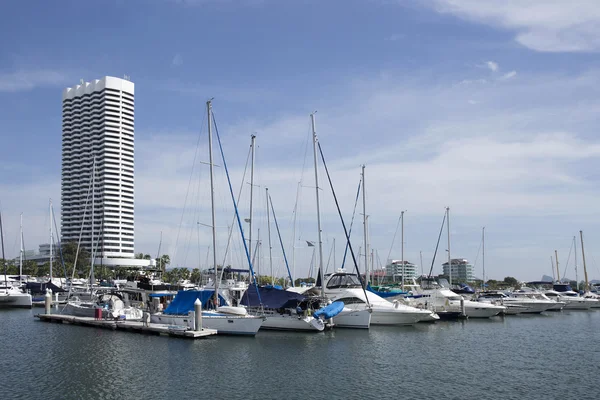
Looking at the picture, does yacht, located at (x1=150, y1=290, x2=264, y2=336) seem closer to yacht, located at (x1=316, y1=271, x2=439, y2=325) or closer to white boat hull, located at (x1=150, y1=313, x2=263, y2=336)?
white boat hull, located at (x1=150, y1=313, x2=263, y2=336)

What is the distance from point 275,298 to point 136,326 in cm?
1125

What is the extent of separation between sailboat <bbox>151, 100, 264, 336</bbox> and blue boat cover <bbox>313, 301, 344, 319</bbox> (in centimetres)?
561

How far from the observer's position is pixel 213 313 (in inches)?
1633

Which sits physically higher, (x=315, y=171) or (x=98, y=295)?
(x=315, y=171)

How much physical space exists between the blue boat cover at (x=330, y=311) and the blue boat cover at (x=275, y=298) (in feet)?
5.95

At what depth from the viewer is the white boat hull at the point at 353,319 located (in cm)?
4506

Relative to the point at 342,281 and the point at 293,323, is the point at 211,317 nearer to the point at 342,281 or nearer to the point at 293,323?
the point at 293,323

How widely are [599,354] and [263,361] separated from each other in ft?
72.8

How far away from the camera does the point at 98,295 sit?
55.2 metres

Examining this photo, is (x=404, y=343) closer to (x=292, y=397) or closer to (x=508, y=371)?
(x=508, y=371)

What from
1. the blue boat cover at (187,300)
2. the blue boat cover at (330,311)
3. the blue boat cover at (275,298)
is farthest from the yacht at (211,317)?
the blue boat cover at (330,311)

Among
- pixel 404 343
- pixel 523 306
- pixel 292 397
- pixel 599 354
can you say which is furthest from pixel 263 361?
pixel 523 306

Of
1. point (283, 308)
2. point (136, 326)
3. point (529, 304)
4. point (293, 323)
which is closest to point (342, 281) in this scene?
point (283, 308)

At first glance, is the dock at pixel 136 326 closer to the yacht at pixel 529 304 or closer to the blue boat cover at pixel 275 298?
the blue boat cover at pixel 275 298
